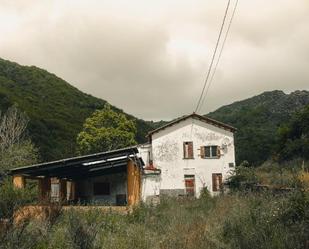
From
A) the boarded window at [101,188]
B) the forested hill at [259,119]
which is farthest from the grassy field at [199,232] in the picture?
the forested hill at [259,119]

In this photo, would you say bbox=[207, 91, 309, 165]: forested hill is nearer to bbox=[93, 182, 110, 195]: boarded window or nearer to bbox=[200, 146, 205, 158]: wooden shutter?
bbox=[200, 146, 205, 158]: wooden shutter

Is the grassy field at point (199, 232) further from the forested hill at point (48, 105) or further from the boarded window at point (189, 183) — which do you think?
the forested hill at point (48, 105)

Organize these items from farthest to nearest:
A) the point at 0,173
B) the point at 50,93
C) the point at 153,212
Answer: the point at 50,93 → the point at 0,173 → the point at 153,212

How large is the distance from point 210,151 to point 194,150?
1.43 meters

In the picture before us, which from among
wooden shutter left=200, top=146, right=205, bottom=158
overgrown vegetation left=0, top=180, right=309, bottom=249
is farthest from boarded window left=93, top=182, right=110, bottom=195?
overgrown vegetation left=0, top=180, right=309, bottom=249

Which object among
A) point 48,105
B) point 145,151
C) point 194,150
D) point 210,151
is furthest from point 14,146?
point 48,105

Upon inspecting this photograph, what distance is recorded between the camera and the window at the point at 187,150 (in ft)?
134

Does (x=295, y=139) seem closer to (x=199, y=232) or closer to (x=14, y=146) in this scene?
(x=14, y=146)

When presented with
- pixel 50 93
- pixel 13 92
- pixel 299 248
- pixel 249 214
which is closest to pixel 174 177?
pixel 249 214

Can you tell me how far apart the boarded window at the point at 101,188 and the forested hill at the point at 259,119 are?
75.9 ft

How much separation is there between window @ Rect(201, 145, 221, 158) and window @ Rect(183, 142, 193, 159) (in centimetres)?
99

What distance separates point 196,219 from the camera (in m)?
13.4

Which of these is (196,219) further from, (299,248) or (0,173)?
(0,173)

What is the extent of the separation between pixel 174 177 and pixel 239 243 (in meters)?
31.8
